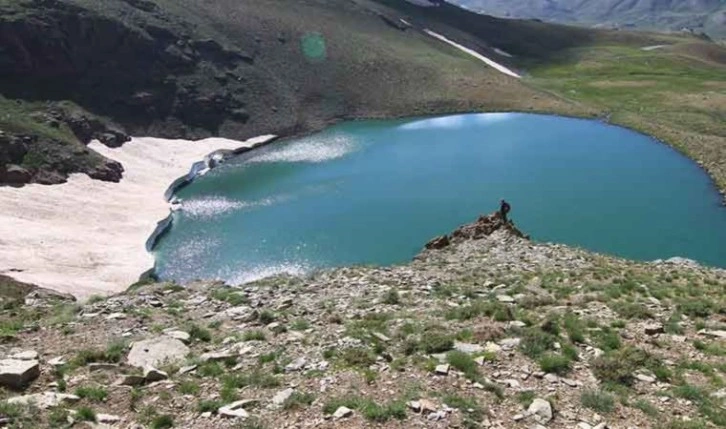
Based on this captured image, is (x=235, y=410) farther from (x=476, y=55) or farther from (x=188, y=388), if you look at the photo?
(x=476, y=55)

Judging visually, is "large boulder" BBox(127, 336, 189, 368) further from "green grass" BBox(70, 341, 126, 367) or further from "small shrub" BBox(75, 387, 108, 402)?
"small shrub" BBox(75, 387, 108, 402)

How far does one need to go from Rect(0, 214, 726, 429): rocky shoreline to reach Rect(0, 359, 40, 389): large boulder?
0.04m

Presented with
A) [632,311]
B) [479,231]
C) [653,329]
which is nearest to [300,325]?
[653,329]

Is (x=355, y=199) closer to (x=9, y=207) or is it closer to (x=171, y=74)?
(x=9, y=207)

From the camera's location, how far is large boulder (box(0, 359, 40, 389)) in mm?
14555

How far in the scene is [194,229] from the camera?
59.3 metres

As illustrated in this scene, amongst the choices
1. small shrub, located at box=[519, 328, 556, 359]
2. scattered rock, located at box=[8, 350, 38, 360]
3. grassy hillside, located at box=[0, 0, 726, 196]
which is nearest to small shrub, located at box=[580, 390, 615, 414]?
small shrub, located at box=[519, 328, 556, 359]

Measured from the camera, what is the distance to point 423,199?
64.6 metres

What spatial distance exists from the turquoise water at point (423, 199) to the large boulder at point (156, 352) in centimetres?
2930

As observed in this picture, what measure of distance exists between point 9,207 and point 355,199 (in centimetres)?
3104

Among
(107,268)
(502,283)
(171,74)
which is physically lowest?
(107,268)

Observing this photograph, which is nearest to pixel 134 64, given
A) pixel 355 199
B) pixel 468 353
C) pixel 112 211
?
pixel 112 211

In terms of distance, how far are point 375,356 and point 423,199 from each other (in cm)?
4832

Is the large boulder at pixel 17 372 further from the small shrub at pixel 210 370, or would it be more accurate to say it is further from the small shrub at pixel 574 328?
the small shrub at pixel 574 328
